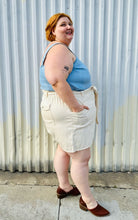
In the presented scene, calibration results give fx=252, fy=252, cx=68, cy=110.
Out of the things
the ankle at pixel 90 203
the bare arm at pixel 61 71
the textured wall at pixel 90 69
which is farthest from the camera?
the textured wall at pixel 90 69

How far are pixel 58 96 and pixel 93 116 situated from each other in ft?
1.30

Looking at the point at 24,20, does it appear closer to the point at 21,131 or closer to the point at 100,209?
the point at 21,131

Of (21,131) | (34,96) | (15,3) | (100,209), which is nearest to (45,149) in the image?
(21,131)

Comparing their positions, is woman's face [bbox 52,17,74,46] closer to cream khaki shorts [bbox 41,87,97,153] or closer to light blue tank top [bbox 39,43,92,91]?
light blue tank top [bbox 39,43,92,91]

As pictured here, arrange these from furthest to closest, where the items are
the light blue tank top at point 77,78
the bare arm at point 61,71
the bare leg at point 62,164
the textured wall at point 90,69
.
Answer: the textured wall at point 90,69
the bare leg at point 62,164
the light blue tank top at point 77,78
the bare arm at point 61,71

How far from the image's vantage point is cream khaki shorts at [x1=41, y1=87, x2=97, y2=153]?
2268 millimetres

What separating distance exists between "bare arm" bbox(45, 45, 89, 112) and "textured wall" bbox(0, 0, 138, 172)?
84 centimetres

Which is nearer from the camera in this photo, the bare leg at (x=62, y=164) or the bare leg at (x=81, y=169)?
the bare leg at (x=81, y=169)

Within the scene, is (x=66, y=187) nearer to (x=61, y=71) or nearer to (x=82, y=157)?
(x=82, y=157)

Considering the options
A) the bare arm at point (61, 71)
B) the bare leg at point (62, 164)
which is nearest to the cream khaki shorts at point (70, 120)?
the bare arm at point (61, 71)

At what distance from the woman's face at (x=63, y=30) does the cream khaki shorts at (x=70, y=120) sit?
50cm

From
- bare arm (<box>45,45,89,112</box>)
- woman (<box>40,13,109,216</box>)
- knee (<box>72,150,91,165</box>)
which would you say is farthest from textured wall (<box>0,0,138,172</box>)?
bare arm (<box>45,45,89,112</box>)

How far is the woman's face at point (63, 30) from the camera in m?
2.26

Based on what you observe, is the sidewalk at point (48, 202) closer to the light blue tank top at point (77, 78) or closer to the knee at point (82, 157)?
the knee at point (82, 157)
